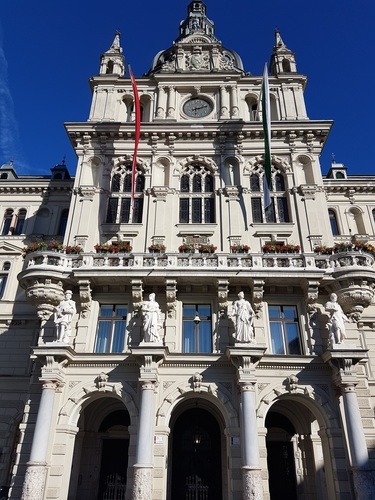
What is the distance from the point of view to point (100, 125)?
30875 mm

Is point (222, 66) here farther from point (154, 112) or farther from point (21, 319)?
point (21, 319)

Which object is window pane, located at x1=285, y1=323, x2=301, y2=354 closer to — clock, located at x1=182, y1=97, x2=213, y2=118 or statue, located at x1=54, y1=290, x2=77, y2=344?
statue, located at x1=54, y1=290, x2=77, y2=344

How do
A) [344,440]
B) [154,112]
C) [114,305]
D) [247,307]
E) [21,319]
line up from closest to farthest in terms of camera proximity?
[344,440] → [247,307] → [114,305] → [21,319] → [154,112]

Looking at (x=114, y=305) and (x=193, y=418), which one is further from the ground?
(x=114, y=305)

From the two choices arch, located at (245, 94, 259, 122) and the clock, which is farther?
arch, located at (245, 94, 259, 122)

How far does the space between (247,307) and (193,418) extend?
8.44 meters

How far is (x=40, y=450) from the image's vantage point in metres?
19.6

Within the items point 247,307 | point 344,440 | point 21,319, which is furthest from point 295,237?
point 21,319

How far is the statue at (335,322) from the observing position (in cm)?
2164

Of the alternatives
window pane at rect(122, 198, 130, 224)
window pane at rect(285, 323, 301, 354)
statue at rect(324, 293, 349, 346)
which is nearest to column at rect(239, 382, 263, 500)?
window pane at rect(285, 323, 301, 354)

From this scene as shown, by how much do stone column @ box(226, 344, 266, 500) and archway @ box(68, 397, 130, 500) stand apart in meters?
8.74

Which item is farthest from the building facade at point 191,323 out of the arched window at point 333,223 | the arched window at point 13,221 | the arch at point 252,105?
the arch at point 252,105

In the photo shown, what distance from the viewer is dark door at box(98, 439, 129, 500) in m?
23.8

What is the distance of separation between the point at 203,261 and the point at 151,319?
477cm
